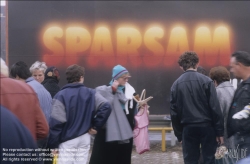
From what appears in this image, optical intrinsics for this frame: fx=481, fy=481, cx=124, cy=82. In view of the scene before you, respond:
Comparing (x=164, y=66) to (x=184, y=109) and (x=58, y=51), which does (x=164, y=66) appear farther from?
(x=184, y=109)

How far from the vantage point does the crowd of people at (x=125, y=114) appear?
5195 mm

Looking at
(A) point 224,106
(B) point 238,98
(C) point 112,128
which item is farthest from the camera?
(A) point 224,106

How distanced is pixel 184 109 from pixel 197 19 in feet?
15.5

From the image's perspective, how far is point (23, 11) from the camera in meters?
10.3

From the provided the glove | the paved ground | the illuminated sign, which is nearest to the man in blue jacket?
the glove

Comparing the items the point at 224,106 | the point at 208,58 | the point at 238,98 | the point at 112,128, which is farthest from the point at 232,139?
the point at 208,58

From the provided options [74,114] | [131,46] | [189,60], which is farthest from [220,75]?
[131,46]

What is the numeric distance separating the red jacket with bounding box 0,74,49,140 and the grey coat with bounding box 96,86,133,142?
1.67m

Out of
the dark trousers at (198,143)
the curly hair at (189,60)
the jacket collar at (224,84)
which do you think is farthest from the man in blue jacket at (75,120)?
the jacket collar at (224,84)

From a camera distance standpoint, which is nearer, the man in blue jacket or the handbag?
the man in blue jacket

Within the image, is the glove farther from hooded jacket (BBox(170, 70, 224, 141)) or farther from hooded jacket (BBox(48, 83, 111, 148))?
hooded jacket (BBox(48, 83, 111, 148))

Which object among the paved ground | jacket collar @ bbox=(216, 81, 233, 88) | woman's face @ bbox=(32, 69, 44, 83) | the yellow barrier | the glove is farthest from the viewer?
the yellow barrier

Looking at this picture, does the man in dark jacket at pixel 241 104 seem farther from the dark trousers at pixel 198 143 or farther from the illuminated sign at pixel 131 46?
the illuminated sign at pixel 131 46

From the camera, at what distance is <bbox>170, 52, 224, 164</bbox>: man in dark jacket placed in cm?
577
